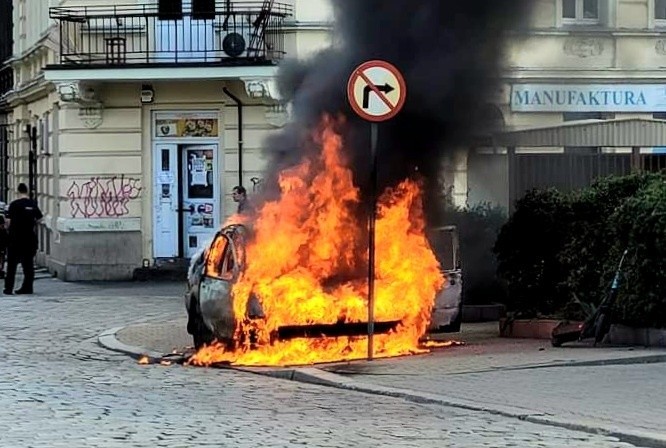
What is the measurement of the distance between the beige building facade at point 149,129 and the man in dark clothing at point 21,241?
171cm

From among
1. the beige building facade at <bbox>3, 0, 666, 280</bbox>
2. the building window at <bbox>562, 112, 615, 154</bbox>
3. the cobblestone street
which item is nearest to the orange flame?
the cobblestone street

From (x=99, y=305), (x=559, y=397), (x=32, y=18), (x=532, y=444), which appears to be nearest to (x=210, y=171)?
(x=99, y=305)

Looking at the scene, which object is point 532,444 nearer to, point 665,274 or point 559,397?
point 559,397

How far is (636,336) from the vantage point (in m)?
12.3

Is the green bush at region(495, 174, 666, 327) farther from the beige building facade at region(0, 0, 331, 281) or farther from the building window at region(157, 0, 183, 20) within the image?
the building window at region(157, 0, 183, 20)

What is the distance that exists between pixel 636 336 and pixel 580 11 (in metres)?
3.91

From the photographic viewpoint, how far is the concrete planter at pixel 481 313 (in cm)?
1564

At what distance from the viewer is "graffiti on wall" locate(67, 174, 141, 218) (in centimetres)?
2283

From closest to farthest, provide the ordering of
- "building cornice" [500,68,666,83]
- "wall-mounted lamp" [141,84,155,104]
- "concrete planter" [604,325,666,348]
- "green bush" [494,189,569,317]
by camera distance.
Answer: "concrete planter" [604,325,666,348], "building cornice" [500,68,666,83], "green bush" [494,189,569,317], "wall-mounted lamp" [141,84,155,104]

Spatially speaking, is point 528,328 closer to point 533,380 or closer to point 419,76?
point 419,76

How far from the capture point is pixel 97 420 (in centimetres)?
902

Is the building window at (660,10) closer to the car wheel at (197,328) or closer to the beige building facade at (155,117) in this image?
the beige building facade at (155,117)

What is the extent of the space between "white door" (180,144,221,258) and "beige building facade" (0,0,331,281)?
0.02m

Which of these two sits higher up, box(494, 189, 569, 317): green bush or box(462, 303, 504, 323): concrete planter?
box(494, 189, 569, 317): green bush
